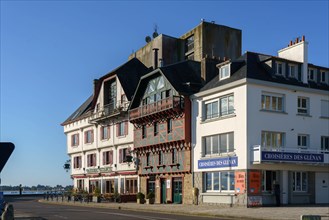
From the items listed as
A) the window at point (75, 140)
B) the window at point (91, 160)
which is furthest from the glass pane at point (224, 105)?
the window at point (75, 140)

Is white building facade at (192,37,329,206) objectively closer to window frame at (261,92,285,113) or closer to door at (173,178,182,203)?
window frame at (261,92,285,113)

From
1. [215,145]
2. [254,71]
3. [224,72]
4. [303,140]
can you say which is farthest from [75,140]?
[303,140]

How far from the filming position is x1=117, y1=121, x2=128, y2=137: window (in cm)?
4619

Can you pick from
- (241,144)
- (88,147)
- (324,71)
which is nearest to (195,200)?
(241,144)

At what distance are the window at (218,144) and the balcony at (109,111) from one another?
1266cm

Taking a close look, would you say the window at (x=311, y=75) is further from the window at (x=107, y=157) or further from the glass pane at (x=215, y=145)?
the window at (x=107, y=157)

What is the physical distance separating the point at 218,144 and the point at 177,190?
6.44 meters

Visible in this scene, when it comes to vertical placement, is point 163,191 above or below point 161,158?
below

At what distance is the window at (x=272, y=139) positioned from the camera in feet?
104

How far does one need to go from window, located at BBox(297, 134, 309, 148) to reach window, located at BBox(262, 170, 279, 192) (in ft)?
9.81

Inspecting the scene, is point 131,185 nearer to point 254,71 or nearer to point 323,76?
point 254,71

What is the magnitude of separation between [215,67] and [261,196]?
37.5 ft

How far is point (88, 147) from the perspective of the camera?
5422 cm

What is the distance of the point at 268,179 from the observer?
31.7 m
